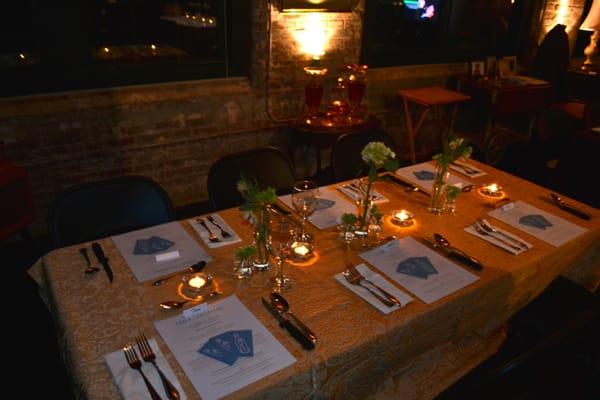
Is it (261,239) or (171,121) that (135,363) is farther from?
(171,121)

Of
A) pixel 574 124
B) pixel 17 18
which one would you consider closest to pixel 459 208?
pixel 17 18

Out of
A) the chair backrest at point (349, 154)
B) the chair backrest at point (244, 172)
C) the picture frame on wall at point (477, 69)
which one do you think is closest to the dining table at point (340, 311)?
the chair backrest at point (244, 172)

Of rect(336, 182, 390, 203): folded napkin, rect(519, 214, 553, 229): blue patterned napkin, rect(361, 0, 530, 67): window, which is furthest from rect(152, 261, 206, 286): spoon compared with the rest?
rect(361, 0, 530, 67): window

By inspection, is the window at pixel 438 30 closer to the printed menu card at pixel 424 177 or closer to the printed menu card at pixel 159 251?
the printed menu card at pixel 424 177

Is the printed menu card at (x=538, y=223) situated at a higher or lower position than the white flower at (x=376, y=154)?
lower

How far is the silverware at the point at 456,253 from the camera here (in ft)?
4.92

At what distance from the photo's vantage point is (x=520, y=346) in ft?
5.77

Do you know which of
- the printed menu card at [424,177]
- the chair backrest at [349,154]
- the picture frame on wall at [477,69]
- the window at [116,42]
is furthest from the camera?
the picture frame on wall at [477,69]

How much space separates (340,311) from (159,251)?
2.03 feet

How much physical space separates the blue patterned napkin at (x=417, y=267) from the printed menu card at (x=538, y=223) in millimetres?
482

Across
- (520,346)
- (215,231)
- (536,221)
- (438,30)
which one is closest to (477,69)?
(438,30)

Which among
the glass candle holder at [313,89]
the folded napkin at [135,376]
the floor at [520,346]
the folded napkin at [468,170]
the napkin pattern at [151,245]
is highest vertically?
the glass candle holder at [313,89]

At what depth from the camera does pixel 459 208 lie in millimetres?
1885

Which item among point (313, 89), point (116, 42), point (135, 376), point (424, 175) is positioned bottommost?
point (135, 376)
